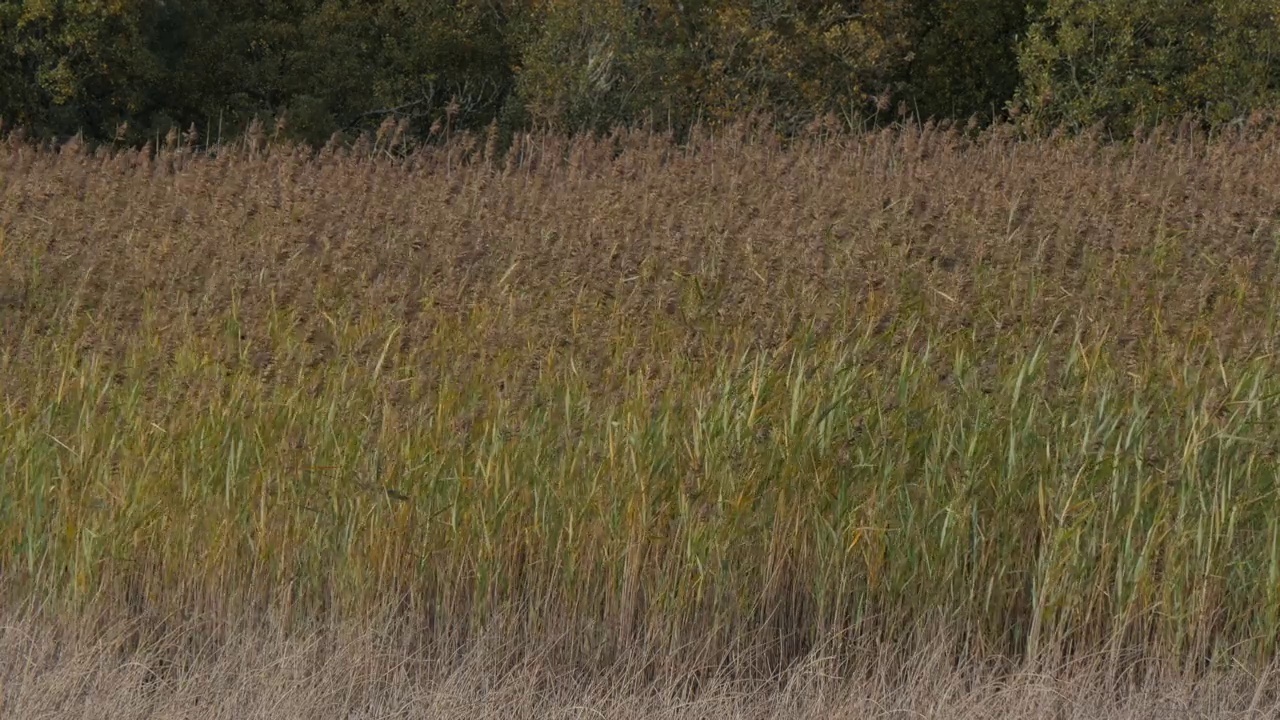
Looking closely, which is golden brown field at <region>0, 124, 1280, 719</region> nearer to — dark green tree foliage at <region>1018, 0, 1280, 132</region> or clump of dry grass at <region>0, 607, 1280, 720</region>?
clump of dry grass at <region>0, 607, 1280, 720</region>

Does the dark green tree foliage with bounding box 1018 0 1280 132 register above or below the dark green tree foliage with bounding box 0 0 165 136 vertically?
above

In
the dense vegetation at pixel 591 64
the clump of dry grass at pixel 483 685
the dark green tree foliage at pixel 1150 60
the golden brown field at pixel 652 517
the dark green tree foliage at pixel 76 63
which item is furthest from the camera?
the dark green tree foliage at pixel 1150 60

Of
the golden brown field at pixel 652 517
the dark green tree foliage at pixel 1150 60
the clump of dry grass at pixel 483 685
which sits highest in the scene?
the dark green tree foliage at pixel 1150 60

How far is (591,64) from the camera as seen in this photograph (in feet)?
44.9

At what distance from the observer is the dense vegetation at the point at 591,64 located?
44.7 ft

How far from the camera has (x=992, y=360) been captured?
5328 mm

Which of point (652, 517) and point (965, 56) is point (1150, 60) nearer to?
point (965, 56)

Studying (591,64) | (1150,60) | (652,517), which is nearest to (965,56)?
(1150,60)

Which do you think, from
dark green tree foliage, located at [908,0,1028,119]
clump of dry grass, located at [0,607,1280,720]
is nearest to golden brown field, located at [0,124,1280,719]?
clump of dry grass, located at [0,607,1280,720]

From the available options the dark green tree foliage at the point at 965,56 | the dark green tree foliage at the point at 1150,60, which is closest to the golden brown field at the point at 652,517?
the dark green tree foliage at the point at 1150,60

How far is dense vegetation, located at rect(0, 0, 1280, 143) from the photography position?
44.7ft

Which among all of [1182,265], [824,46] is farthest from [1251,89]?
[1182,265]

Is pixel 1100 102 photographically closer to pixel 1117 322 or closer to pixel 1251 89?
pixel 1251 89

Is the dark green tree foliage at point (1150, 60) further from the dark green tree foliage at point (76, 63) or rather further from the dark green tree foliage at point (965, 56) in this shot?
the dark green tree foliage at point (76, 63)
